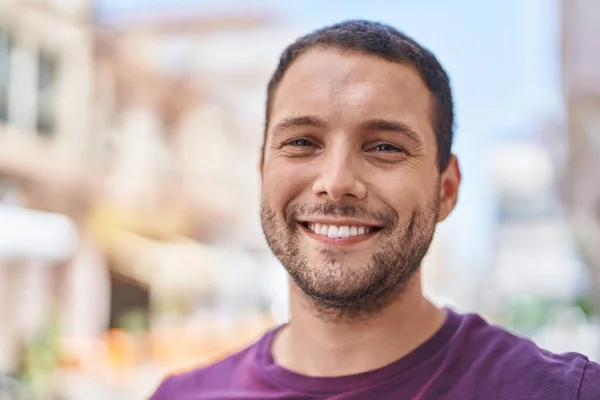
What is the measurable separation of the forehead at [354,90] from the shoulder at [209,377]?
504mm

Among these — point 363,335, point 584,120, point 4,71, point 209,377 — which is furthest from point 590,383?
point 584,120

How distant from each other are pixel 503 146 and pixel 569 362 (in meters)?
19.8

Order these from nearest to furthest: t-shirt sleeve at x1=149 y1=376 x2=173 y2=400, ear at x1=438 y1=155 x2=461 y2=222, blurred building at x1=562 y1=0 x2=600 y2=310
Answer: ear at x1=438 y1=155 x2=461 y2=222
t-shirt sleeve at x1=149 y1=376 x2=173 y2=400
blurred building at x1=562 y1=0 x2=600 y2=310

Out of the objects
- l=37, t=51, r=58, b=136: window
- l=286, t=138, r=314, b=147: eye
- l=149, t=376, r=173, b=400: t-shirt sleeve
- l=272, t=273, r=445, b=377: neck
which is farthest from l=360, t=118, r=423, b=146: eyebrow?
l=37, t=51, r=58, b=136: window

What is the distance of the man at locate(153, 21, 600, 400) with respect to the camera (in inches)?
48.1

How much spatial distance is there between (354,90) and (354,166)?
0.14m

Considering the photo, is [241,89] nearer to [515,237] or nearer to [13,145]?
[13,145]

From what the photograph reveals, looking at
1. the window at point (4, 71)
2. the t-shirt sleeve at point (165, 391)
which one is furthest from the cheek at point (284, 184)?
the window at point (4, 71)

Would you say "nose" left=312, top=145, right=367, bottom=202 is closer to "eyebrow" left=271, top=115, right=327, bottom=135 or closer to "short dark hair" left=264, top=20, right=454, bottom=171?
"eyebrow" left=271, top=115, right=327, bottom=135

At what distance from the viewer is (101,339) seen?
596 cm

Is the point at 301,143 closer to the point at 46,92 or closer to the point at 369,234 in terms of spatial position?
the point at 369,234

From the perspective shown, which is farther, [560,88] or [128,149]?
[560,88]

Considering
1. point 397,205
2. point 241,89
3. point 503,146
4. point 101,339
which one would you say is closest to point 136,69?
point 241,89

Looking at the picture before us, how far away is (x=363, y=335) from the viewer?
132cm
